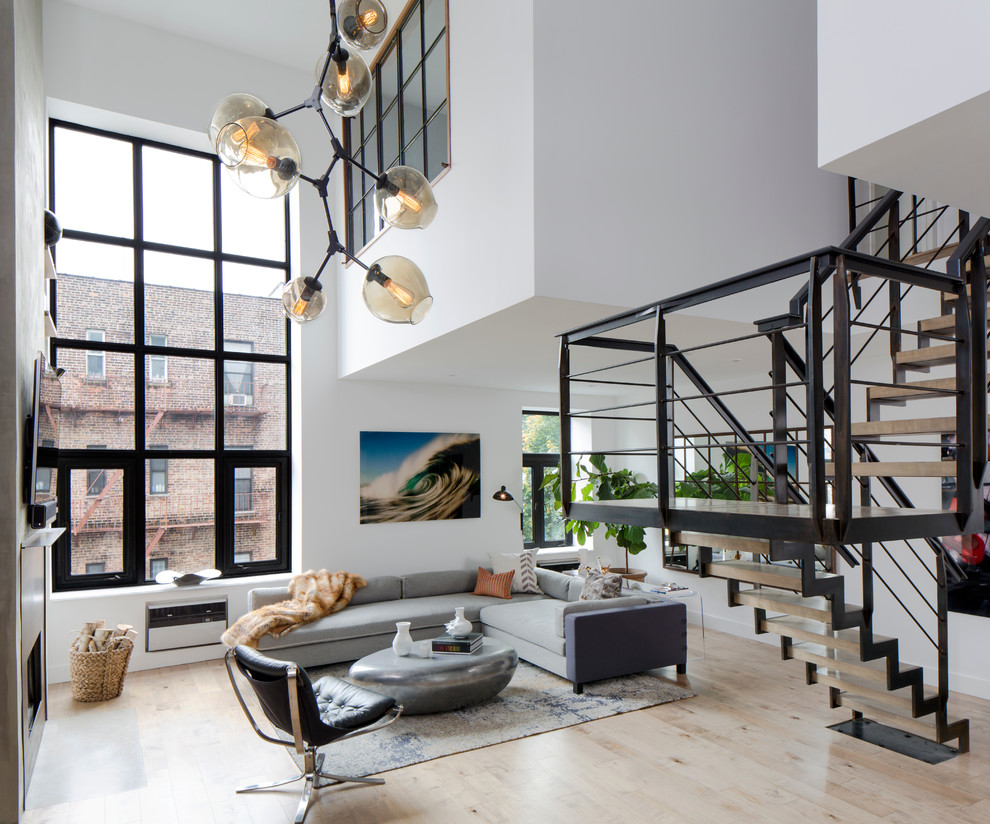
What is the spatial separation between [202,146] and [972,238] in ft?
21.2

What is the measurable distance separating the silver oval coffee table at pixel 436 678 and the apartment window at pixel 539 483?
3.48 m

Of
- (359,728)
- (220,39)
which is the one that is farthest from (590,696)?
(220,39)

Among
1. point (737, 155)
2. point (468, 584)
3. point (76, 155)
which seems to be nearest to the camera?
point (737, 155)

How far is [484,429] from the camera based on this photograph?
25.9 feet

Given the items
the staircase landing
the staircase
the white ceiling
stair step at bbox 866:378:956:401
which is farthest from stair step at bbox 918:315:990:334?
the white ceiling

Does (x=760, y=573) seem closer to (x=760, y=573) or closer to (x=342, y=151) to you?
(x=760, y=573)

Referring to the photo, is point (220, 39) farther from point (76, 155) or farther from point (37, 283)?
point (37, 283)

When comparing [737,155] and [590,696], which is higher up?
[737,155]

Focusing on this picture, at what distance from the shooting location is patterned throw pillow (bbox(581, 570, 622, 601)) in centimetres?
601

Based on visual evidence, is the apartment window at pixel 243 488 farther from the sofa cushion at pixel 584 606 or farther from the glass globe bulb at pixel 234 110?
the glass globe bulb at pixel 234 110

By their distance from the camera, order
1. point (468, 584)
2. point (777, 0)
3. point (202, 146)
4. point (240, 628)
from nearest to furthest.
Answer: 1. point (777, 0)
2. point (240, 628)
3. point (202, 146)
4. point (468, 584)

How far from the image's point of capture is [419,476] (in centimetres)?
742

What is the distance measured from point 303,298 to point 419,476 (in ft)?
14.2

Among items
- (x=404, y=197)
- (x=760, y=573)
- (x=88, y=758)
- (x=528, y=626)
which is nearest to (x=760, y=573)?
(x=760, y=573)
